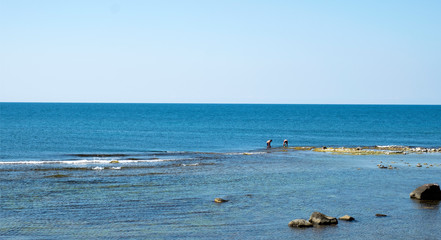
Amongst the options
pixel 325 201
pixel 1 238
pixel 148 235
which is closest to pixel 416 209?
pixel 325 201

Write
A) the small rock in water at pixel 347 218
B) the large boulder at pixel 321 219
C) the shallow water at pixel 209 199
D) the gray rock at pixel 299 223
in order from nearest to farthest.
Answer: the shallow water at pixel 209 199 → the gray rock at pixel 299 223 → the large boulder at pixel 321 219 → the small rock in water at pixel 347 218

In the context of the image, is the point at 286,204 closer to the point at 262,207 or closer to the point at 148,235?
the point at 262,207

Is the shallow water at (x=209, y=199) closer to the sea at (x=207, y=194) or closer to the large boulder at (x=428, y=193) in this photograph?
the sea at (x=207, y=194)

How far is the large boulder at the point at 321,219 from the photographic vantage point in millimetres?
28875

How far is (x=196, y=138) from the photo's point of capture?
315 ft

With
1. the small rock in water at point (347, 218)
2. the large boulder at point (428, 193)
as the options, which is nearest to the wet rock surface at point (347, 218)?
the small rock in water at point (347, 218)

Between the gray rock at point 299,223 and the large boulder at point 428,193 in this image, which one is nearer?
the gray rock at point 299,223

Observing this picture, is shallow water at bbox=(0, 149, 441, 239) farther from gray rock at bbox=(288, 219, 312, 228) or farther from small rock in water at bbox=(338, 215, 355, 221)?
gray rock at bbox=(288, 219, 312, 228)

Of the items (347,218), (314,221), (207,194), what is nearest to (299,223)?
(314,221)

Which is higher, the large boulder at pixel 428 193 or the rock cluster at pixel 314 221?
the large boulder at pixel 428 193

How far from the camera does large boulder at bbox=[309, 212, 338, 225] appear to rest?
28875 mm

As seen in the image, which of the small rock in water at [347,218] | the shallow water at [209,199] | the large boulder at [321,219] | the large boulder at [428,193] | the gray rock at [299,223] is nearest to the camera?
the shallow water at [209,199]

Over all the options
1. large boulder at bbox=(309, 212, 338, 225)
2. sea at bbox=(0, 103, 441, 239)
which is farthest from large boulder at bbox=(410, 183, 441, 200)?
large boulder at bbox=(309, 212, 338, 225)

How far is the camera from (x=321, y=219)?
94.9 feet
